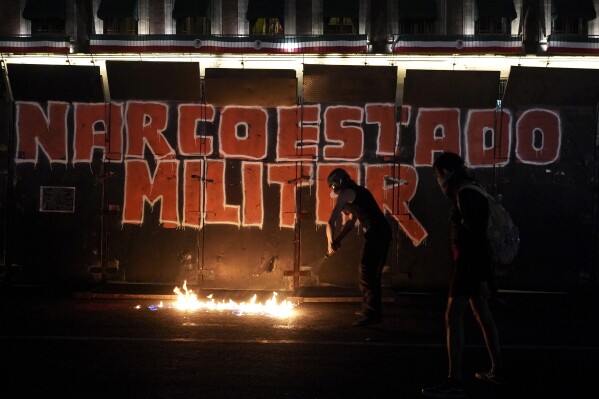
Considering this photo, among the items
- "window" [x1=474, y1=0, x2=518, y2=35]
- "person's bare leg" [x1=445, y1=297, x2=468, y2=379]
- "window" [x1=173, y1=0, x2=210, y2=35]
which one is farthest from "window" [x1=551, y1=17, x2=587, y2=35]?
"person's bare leg" [x1=445, y1=297, x2=468, y2=379]

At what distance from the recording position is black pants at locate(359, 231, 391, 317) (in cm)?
888

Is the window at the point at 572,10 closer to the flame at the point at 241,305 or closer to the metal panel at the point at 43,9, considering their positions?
the flame at the point at 241,305

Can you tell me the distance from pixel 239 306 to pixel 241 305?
0.27ft

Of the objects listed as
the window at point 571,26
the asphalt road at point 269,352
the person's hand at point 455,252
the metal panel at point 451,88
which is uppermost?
the window at point 571,26

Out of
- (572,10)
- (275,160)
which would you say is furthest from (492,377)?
(572,10)

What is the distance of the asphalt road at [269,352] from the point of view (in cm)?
615

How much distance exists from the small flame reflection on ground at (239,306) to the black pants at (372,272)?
115 centimetres

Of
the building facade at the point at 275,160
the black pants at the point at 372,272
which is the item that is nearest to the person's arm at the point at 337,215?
the black pants at the point at 372,272

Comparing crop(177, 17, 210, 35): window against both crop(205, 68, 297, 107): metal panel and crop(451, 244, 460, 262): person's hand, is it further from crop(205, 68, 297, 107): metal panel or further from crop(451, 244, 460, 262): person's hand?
crop(451, 244, 460, 262): person's hand

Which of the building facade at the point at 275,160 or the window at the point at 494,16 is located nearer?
the building facade at the point at 275,160

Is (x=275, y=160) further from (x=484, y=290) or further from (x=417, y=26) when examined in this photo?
(x=484, y=290)

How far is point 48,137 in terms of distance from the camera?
11.6m

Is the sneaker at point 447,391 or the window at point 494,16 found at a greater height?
the window at point 494,16

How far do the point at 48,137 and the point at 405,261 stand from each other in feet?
19.9
